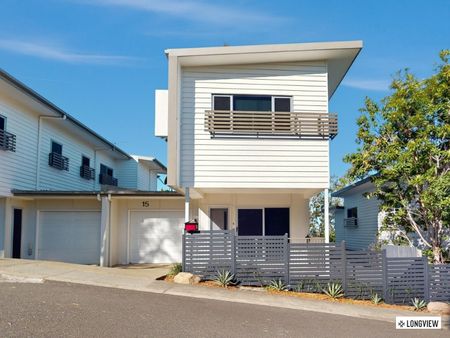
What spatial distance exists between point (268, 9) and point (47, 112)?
9466 millimetres

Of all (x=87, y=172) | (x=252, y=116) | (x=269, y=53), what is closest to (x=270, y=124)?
(x=252, y=116)

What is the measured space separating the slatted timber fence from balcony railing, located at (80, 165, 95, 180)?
36.8 ft

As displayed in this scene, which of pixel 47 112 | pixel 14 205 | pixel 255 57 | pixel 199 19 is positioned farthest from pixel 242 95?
pixel 14 205

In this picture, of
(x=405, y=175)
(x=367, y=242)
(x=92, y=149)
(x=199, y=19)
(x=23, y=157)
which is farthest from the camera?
(x=92, y=149)

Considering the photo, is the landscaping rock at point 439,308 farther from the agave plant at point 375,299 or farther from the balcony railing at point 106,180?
the balcony railing at point 106,180

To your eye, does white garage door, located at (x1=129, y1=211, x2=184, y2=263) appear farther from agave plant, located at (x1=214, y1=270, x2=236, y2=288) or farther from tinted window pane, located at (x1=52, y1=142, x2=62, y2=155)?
agave plant, located at (x1=214, y1=270, x2=236, y2=288)

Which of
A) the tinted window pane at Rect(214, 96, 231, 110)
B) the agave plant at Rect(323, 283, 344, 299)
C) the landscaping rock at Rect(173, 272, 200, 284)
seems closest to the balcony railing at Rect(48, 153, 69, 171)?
the tinted window pane at Rect(214, 96, 231, 110)

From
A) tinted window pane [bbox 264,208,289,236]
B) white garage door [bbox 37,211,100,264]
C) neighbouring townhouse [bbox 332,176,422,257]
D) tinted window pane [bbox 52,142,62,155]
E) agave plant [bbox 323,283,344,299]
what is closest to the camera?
agave plant [bbox 323,283,344,299]

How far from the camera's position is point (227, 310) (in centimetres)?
830

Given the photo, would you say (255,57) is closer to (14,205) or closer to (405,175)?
(405,175)

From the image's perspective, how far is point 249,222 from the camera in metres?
15.3

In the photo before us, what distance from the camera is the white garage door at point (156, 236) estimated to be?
54.6ft

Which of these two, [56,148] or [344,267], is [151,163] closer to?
[56,148]

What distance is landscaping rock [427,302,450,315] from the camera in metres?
9.86
